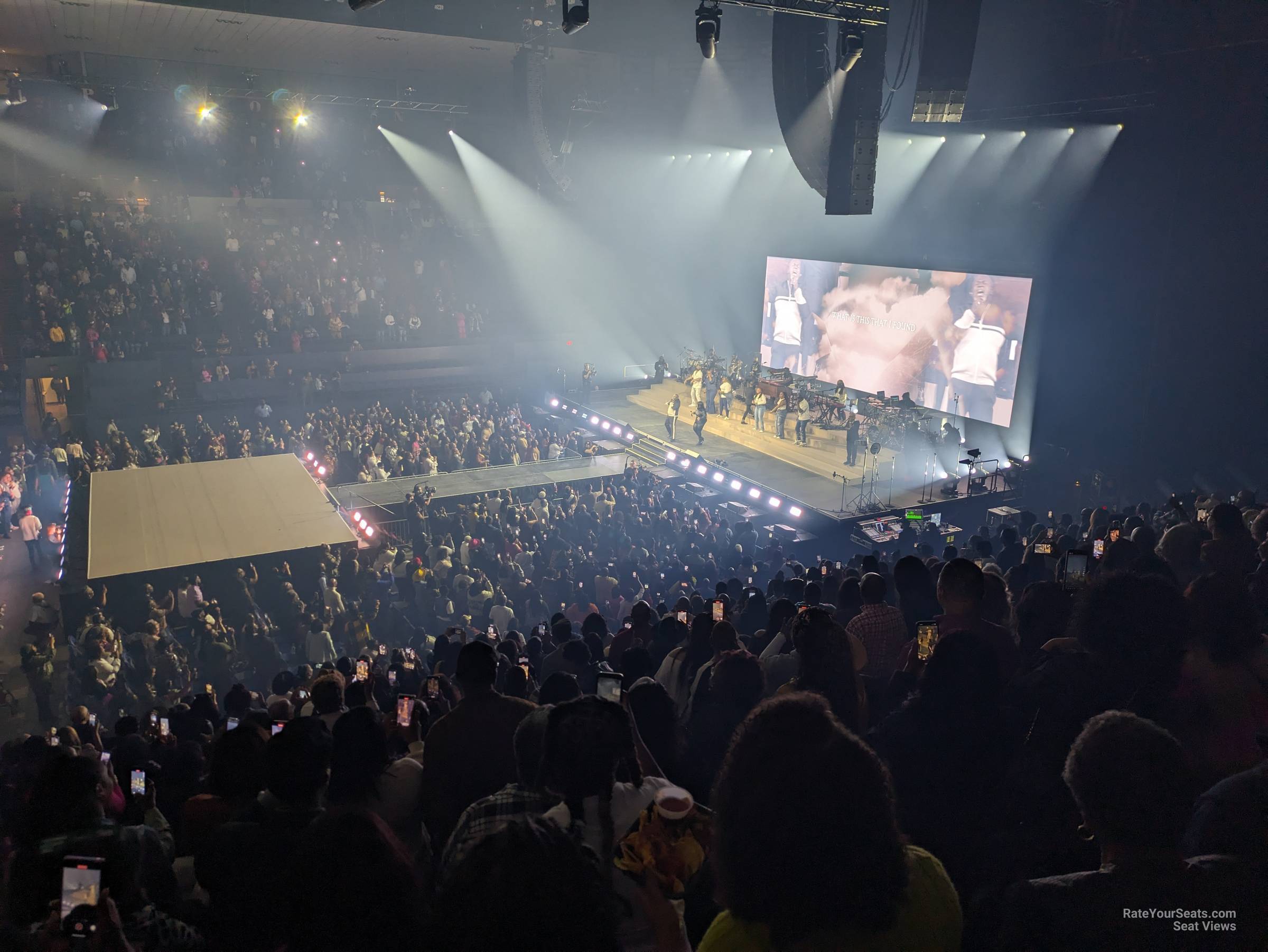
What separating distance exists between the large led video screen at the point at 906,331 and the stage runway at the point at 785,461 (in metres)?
1.87

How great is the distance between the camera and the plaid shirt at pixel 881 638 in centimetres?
427

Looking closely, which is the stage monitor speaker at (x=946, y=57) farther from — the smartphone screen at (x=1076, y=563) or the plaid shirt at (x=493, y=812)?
the plaid shirt at (x=493, y=812)

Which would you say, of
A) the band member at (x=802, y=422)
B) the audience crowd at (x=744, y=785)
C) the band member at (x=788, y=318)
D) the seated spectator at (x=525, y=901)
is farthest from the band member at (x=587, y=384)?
the seated spectator at (x=525, y=901)

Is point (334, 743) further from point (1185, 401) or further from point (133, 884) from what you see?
point (1185, 401)

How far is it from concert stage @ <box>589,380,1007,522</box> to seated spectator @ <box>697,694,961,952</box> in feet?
43.7

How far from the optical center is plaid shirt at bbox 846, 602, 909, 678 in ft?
14.0

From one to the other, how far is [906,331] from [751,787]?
18.4 metres

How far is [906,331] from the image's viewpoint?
1856 centimetres

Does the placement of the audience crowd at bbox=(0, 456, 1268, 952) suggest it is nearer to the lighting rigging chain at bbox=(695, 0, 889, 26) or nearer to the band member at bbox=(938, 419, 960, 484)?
the lighting rigging chain at bbox=(695, 0, 889, 26)

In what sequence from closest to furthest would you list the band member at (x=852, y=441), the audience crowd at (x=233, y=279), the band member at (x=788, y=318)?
the band member at (x=852, y=441) → the audience crowd at (x=233, y=279) → the band member at (x=788, y=318)

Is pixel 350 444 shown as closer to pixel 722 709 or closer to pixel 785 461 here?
pixel 785 461

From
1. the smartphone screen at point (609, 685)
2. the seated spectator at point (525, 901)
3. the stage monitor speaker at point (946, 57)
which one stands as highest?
the stage monitor speaker at point (946, 57)

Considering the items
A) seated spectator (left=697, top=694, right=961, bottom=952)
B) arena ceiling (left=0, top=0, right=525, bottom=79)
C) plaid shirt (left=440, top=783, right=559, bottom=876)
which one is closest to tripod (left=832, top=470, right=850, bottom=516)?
plaid shirt (left=440, top=783, right=559, bottom=876)

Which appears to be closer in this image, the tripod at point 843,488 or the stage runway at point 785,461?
the tripod at point 843,488
